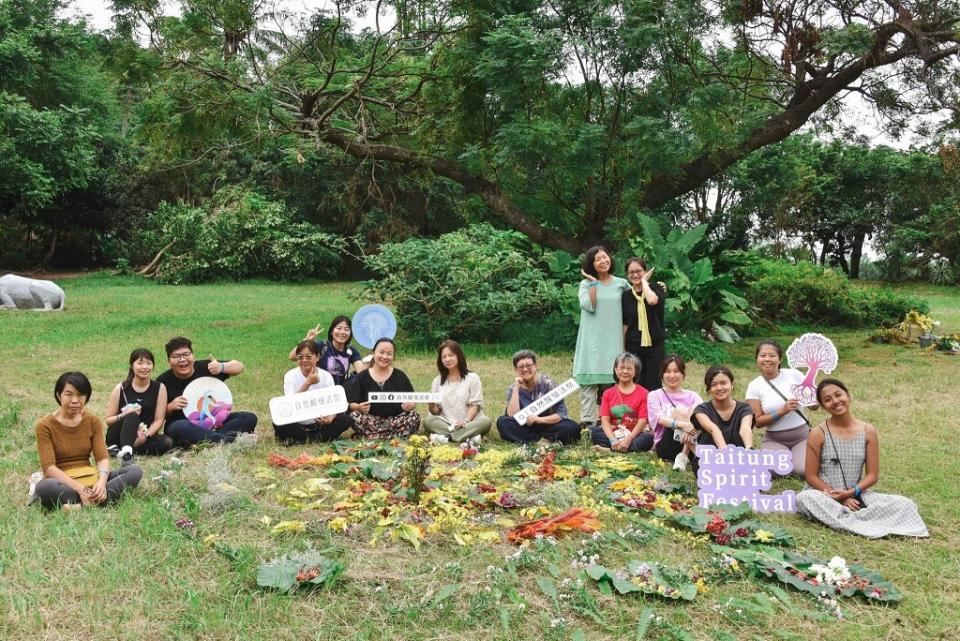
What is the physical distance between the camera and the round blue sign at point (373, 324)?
24.1ft

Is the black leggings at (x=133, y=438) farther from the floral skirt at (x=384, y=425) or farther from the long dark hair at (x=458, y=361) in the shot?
the long dark hair at (x=458, y=361)

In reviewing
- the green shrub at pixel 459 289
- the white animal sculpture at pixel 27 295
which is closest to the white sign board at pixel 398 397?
the green shrub at pixel 459 289

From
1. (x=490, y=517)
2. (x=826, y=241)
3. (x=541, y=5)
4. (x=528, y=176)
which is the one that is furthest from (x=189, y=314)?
(x=826, y=241)

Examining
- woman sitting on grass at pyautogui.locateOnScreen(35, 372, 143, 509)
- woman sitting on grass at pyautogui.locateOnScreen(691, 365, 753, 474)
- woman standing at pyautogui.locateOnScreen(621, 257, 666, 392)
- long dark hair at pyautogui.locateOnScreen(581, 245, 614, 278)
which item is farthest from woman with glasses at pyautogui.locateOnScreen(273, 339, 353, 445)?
woman sitting on grass at pyautogui.locateOnScreen(691, 365, 753, 474)

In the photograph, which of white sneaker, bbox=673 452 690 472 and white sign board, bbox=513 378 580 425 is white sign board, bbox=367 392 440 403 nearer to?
white sign board, bbox=513 378 580 425

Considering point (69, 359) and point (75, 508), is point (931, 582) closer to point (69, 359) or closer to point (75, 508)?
point (75, 508)

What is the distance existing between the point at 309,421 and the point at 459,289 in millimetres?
4636

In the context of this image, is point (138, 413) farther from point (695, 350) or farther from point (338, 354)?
point (695, 350)

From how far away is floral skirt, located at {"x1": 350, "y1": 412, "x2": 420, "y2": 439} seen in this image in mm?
6027

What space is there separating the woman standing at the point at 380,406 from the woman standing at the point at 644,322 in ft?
6.22

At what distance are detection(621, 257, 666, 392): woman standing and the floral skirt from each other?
190 cm

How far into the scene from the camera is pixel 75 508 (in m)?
4.18

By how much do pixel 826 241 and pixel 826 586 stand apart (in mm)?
27483

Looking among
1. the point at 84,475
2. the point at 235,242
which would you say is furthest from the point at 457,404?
the point at 235,242
